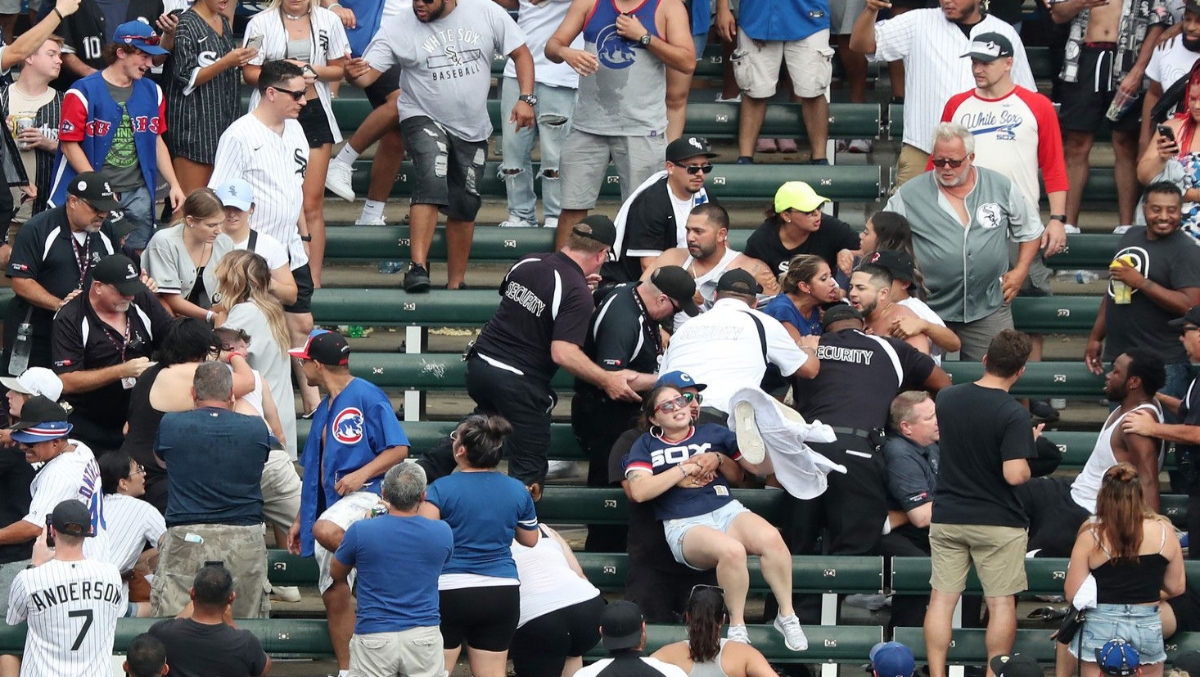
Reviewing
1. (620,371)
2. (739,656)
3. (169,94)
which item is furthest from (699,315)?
(169,94)

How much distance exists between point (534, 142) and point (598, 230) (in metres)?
2.21

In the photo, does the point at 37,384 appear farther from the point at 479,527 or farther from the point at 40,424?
the point at 479,527

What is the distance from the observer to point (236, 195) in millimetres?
8812

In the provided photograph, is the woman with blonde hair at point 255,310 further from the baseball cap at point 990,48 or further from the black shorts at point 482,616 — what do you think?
the baseball cap at point 990,48

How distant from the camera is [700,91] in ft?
39.0

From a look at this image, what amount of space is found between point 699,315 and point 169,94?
11.5 ft

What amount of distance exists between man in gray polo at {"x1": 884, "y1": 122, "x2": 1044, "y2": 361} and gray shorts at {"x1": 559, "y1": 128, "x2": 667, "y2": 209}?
1.38m

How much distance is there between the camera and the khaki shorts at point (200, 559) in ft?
25.2

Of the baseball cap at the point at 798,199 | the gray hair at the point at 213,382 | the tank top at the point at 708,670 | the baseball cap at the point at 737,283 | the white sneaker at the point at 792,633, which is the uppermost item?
the baseball cap at the point at 798,199

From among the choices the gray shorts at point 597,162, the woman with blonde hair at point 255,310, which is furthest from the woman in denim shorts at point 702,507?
the gray shorts at point 597,162

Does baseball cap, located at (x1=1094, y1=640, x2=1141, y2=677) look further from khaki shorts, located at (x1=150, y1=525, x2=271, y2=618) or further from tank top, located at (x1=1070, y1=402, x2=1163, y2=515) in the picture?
khaki shorts, located at (x1=150, y1=525, x2=271, y2=618)

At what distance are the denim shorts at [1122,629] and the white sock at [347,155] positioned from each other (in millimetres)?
5099

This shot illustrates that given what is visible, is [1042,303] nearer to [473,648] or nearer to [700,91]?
[700,91]

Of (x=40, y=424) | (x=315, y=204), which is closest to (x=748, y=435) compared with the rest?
(x=40, y=424)
